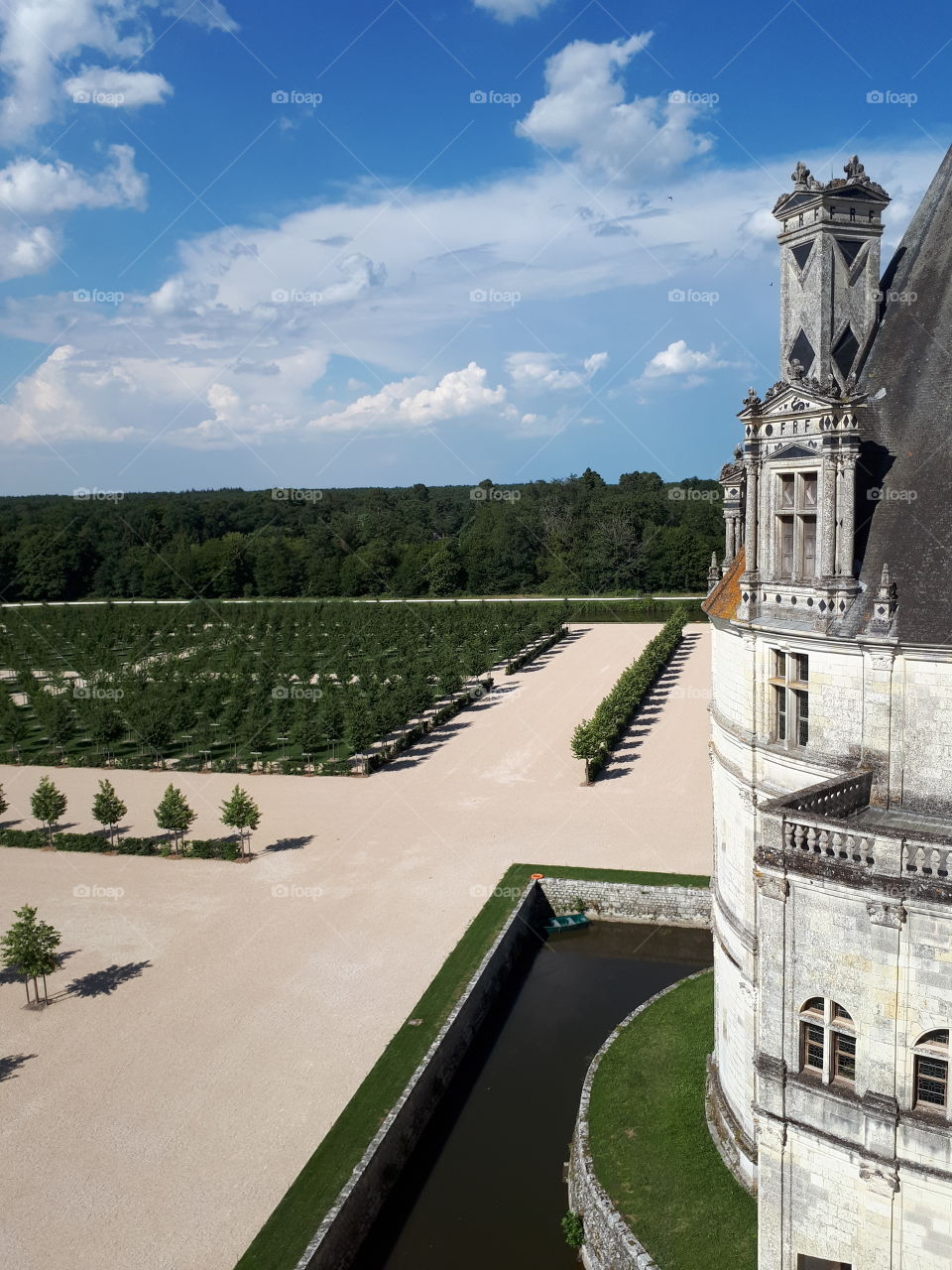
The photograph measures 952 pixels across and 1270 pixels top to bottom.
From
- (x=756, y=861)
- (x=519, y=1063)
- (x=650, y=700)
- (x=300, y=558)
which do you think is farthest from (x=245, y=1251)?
(x=300, y=558)

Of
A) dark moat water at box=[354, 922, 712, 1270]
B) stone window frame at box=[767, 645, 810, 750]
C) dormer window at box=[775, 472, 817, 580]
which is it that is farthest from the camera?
dark moat water at box=[354, 922, 712, 1270]

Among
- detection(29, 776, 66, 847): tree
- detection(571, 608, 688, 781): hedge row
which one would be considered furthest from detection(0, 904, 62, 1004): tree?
detection(571, 608, 688, 781): hedge row

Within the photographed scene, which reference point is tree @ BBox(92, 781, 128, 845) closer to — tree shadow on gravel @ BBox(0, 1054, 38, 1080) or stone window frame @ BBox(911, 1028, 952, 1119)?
tree shadow on gravel @ BBox(0, 1054, 38, 1080)

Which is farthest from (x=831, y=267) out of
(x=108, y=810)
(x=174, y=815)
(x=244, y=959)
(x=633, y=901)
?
(x=108, y=810)

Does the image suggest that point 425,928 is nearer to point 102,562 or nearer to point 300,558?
point 300,558

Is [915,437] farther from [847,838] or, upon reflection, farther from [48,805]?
[48,805]

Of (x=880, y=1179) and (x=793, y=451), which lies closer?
(x=880, y=1179)
